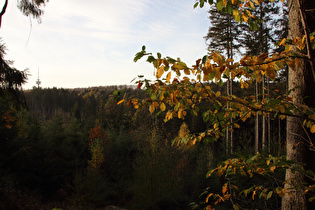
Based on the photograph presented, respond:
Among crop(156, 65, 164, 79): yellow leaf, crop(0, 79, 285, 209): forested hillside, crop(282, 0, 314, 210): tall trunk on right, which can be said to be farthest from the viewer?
crop(0, 79, 285, 209): forested hillside

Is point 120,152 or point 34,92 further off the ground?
point 34,92

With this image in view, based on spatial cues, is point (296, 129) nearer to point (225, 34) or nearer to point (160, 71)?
point (160, 71)

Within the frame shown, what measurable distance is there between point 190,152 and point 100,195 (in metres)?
10.8

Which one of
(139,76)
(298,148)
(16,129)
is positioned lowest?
(16,129)

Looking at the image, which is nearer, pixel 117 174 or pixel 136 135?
pixel 117 174

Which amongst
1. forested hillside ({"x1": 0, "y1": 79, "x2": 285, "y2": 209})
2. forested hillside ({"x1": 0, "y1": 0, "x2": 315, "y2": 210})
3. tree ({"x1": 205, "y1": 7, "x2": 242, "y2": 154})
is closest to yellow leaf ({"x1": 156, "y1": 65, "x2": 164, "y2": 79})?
forested hillside ({"x1": 0, "y1": 0, "x2": 315, "y2": 210})

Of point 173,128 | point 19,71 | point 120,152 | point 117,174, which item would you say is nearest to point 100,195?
point 117,174

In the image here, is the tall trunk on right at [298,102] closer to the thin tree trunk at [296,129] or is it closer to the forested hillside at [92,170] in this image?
the thin tree trunk at [296,129]

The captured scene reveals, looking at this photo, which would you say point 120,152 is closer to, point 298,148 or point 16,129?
point 16,129


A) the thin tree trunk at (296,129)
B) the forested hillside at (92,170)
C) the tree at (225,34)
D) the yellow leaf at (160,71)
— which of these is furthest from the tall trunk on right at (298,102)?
the tree at (225,34)

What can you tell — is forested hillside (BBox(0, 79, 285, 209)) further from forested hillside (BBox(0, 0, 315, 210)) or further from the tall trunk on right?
the tall trunk on right

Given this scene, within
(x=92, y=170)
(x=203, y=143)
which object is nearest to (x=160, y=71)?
(x=203, y=143)

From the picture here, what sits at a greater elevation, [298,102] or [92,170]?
[298,102]

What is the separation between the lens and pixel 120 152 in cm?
2033
